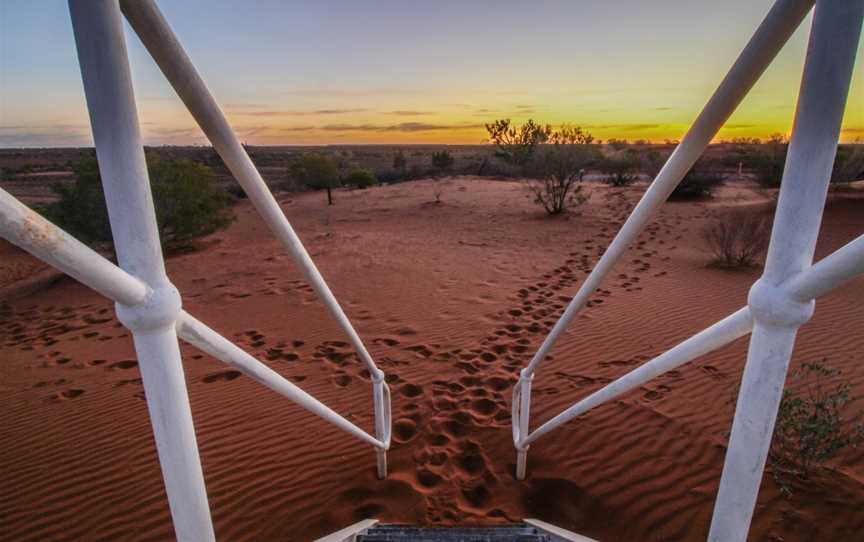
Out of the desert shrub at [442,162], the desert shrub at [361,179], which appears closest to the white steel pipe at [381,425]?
the desert shrub at [361,179]

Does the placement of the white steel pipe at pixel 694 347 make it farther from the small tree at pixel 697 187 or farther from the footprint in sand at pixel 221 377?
the small tree at pixel 697 187

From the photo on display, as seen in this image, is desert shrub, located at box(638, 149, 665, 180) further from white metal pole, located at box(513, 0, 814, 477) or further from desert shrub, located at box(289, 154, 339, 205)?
white metal pole, located at box(513, 0, 814, 477)

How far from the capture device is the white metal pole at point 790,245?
63 cm

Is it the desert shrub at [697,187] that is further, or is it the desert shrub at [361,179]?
the desert shrub at [361,179]

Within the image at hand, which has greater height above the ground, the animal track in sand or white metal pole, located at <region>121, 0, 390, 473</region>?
white metal pole, located at <region>121, 0, 390, 473</region>

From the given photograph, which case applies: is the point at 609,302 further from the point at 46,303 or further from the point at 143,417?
the point at 46,303

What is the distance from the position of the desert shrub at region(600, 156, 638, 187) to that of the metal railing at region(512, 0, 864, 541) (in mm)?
22219

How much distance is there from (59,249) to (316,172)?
20698 millimetres

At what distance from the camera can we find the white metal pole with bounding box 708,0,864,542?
2.06ft

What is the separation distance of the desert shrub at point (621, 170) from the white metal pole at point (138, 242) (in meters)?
22.7

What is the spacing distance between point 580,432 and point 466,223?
1079cm

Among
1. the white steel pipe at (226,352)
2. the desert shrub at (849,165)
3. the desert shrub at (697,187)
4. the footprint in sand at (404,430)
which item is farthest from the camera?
the desert shrub at (697,187)

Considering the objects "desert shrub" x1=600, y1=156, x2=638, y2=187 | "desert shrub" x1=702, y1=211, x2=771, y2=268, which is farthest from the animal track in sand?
"desert shrub" x1=600, y1=156, x2=638, y2=187

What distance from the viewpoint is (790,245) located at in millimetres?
695
